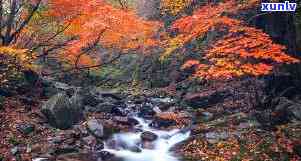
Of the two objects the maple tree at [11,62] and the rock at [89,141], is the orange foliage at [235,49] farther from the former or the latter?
the maple tree at [11,62]

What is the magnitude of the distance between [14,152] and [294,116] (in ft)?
34.9

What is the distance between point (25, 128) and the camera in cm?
1664

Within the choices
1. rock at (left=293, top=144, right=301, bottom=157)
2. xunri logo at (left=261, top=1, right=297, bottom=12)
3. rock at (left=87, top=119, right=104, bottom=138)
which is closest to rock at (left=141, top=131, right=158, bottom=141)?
rock at (left=87, top=119, right=104, bottom=138)

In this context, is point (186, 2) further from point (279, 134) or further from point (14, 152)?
point (14, 152)

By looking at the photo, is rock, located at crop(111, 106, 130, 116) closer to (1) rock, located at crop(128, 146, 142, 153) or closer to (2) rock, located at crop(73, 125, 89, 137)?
(2) rock, located at crop(73, 125, 89, 137)

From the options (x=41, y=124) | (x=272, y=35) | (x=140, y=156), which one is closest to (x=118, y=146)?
(x=140, y=156)

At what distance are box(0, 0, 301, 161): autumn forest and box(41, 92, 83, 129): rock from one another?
0.05 metres

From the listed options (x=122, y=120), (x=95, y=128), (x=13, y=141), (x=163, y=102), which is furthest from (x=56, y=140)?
(x=163, y=102)

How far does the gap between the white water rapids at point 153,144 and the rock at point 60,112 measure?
6.97 ft

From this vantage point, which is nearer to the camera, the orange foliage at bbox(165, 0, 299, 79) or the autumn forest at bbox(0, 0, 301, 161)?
the orange foliage at bbox(165, 0, 299, 79)

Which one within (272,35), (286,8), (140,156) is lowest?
(140,156)

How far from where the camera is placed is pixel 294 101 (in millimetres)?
17047

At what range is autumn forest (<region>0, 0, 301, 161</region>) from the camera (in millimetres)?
14789

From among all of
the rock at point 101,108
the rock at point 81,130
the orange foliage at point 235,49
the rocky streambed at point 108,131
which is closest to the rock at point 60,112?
the rocky streambed at point 108,131
